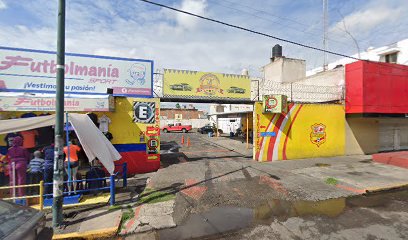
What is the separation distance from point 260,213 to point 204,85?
8036 millimetres

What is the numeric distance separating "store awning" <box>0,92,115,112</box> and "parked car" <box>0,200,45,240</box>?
582cm

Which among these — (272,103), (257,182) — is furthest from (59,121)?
(272,103)

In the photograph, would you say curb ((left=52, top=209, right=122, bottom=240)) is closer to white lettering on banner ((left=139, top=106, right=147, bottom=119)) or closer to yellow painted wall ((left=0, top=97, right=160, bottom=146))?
yellow painted wall ((left=0, top=97, right=160, bottom=146))

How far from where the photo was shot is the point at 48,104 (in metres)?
7.98

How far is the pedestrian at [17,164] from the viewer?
238 inches

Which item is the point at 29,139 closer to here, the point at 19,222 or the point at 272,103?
the point at 19,222

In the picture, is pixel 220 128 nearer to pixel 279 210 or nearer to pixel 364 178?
pixel 364 178

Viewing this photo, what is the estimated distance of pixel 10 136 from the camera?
8055mm

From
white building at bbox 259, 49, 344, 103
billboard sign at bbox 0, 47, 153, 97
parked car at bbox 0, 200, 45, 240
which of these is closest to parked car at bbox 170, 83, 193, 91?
billboard sign at bbox 0, 47, 153, 97

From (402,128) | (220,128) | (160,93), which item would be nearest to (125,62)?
(160,93)

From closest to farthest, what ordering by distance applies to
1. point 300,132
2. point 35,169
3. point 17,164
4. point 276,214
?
point 276,214
point 17,164
point 35,169
point 300,132

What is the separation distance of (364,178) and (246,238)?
7423 mm

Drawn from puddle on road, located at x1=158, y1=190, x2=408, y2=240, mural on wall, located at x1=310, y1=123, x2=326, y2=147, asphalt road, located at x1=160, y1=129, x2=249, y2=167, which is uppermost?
mural on wall, located at x1=310, y1=123, x2=326, y2=147

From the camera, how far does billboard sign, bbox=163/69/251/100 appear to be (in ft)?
38.1
